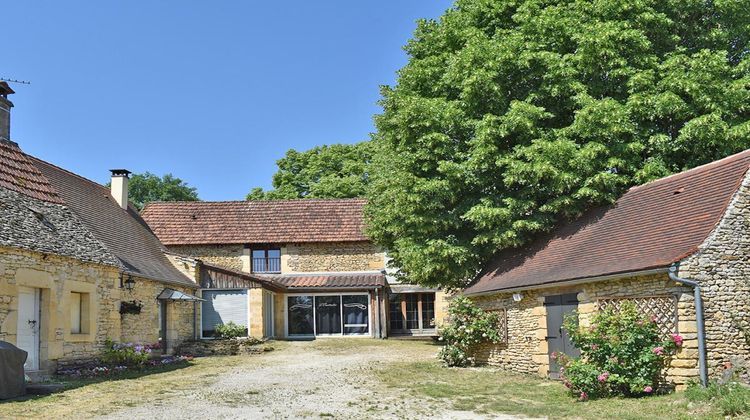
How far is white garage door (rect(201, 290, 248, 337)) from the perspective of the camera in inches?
1032

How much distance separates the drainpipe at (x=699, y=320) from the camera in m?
11.6

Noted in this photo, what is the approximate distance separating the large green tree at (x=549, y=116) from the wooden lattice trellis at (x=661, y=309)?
4589 millimetres

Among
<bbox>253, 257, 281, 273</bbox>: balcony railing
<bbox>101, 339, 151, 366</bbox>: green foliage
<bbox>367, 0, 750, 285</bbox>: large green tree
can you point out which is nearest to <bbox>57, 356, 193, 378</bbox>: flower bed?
<bbox>101, 339, 151, 366</bbox>: green foliage

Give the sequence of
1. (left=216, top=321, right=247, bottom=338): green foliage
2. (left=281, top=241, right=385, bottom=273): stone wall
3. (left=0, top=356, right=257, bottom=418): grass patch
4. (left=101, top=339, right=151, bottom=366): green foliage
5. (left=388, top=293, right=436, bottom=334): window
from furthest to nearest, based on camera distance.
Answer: (left=388, top=293, right=436, bottom=334): window → (left=281, top=241, right=385, bottom=273): stone wall → (left=216, top=321, right=247, bottom=338): green foliage → (left=101, top=339, right=151, bottom=366): green foliage → (left=0, top=356, right=257, bottom=418): grass patch

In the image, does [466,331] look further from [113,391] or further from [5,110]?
[5,110]

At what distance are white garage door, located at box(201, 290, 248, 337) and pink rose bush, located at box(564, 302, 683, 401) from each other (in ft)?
53.4

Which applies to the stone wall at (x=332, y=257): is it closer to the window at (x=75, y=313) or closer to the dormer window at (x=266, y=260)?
the dormer window at (x=266, y=260)

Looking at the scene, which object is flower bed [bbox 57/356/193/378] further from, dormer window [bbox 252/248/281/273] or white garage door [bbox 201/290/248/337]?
dormer window [bbox 252/248/281/273]

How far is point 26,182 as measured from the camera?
1823 cm

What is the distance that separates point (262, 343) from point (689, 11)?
17.5 meters

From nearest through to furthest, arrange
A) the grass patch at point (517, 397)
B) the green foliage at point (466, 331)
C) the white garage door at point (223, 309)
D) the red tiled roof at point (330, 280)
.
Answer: the grass patch at point (517, 397) → the green foliage at point (466, 331) → the white garage door at point (223, 309) → the red tiled roof at point (330, 280)

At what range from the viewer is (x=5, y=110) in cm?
1928

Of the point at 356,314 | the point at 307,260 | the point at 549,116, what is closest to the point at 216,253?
the point at 307,260

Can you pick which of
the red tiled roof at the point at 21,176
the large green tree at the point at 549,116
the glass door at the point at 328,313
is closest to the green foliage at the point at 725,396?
the large green tree at the point at 549,116
